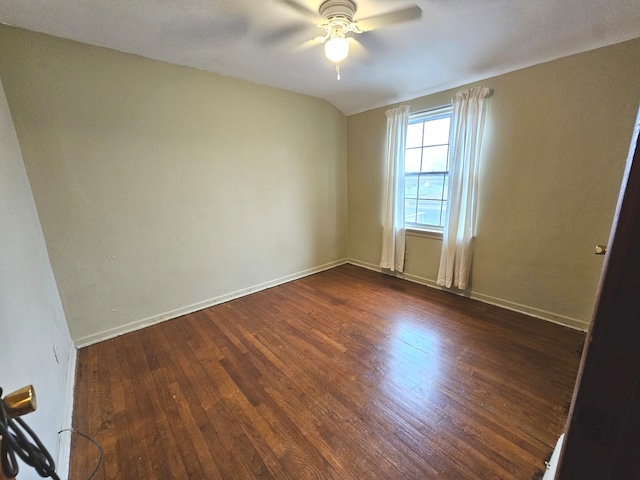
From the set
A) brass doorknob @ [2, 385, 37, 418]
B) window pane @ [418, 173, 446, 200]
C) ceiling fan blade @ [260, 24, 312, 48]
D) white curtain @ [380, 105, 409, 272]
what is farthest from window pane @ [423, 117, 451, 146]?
brass doorknob @ [2, 385, 37, 418]

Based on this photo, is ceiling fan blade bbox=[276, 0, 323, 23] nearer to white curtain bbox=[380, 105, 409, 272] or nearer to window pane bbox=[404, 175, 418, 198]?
white curtain bbox=[380, 105, 409, 272]

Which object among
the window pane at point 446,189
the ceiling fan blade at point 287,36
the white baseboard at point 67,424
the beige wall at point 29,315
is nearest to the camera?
the beige wall at point 29,315

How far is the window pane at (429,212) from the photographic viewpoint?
314 centimetres

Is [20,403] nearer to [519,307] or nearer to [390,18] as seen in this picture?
[390,18]

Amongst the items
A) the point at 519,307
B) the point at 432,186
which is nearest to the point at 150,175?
the point at 432,186

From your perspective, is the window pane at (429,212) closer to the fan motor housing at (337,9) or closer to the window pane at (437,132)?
the window pane at (437,132)

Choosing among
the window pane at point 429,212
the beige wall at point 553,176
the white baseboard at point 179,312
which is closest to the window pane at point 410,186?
the window pane at point 429,212

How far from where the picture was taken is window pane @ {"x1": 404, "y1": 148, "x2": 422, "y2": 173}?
321 centimetres

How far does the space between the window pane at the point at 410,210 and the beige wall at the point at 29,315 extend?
339 centimetres

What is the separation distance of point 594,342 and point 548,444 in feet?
4.92

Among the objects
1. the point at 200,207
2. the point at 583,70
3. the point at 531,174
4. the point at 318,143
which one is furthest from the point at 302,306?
the point at 583,70

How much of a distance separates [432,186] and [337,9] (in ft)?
6.99

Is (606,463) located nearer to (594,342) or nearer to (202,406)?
(594,342)

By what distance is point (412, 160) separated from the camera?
3.27m
